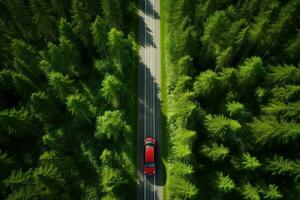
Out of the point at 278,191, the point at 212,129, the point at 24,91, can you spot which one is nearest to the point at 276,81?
the point at 212,129

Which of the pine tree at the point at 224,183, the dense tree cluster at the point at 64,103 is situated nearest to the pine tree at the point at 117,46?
the dense tree cluster at the point at 64,103

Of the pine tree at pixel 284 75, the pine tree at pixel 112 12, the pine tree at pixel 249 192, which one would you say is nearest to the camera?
the pine tree at pixel 249 192

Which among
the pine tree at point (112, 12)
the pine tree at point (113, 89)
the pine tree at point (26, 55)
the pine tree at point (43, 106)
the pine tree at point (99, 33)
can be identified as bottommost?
the pine tree at point (43, 106)

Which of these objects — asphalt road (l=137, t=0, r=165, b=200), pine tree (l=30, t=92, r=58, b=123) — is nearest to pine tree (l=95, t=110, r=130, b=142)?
asphalt road (l=137, t=0, r=165, b=200)

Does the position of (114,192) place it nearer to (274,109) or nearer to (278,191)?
(278,191)

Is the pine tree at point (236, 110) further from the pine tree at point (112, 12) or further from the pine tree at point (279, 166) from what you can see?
the pine tree at point (112, 12)

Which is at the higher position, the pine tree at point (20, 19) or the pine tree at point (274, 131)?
the pine tree at point (20, 19)
